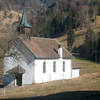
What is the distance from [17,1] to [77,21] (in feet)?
129

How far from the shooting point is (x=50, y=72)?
48750 millimetres

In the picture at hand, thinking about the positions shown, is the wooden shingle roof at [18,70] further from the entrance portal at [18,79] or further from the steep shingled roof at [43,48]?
the steep shingled roof at [43,48]

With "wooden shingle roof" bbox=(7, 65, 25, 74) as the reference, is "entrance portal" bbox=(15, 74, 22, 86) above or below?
below

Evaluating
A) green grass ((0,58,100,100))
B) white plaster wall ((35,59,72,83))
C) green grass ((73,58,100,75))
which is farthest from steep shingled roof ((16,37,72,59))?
green grass ((73,58,100,75))

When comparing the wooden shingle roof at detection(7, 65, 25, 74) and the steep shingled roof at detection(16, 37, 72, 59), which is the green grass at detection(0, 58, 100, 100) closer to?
the wooden shingle roof at detection(7, 65, 25, 74)

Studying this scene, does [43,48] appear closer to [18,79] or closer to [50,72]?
[50,72]

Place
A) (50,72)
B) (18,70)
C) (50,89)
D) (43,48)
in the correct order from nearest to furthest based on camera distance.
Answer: (50,89), (18,70), (50,72), (43,48)

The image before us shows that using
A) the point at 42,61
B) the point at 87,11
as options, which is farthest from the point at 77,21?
the point at 42,61

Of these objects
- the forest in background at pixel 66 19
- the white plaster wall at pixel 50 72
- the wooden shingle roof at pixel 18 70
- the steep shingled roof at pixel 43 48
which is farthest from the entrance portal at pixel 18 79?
the forest in background at pixel 66 19

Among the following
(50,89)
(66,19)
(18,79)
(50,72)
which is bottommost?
(18,79)

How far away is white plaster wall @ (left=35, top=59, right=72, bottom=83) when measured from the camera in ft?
150

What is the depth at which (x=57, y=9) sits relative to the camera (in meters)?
155

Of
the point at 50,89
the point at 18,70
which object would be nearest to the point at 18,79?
the point at 18,70

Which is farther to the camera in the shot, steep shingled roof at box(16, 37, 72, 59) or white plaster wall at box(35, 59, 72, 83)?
steep shingled roof at box(16, 37, 72, 59)
